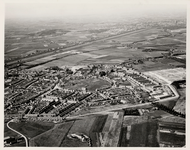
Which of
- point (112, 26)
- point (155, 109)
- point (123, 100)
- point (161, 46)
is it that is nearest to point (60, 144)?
point (123, 100)

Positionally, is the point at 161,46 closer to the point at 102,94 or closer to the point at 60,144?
the point at 102,94

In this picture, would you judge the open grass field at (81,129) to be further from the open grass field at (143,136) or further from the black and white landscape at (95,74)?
the open grass field at (143,136)

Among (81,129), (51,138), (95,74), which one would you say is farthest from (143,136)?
(95,74)

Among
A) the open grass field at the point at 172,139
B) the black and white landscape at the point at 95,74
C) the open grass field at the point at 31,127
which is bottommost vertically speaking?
the open grass field at the point at 172,139

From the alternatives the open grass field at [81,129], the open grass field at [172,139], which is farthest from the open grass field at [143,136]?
the open grass field at [81,129]

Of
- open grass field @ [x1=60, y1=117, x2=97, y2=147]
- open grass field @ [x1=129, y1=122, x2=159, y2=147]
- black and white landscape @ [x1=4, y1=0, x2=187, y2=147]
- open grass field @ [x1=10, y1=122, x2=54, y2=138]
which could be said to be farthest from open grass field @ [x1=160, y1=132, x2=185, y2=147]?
open grass field @ [x1=10, y1=122, x2=54, y2=138]

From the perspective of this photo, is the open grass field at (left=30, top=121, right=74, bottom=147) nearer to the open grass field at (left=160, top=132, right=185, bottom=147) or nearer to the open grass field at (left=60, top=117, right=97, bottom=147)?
the open grass field at (left=60, top=117, right=97, bottom=147)
